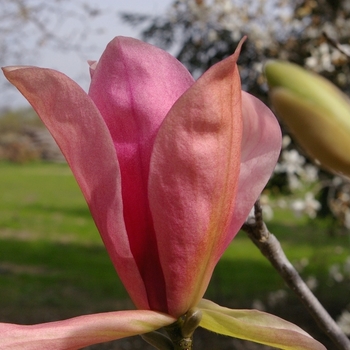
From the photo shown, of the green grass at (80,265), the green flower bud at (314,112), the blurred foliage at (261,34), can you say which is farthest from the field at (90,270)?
the green flower bud at (314,112)

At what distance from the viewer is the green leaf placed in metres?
0.33

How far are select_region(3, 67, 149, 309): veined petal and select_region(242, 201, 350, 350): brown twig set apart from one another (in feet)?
0.39

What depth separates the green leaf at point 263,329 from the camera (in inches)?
13.0

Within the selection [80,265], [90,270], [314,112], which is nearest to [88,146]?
[314,112]

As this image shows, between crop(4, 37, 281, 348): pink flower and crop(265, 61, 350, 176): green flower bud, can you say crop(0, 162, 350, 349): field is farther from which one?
crop(265, 61, 350, 176): green flower bud

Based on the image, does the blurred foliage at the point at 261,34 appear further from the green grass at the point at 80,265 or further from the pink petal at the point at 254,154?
the pink petal at the point at 254,154

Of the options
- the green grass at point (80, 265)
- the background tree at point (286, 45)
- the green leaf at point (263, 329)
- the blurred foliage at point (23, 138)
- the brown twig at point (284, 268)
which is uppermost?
the green leaf at point (263, 329)

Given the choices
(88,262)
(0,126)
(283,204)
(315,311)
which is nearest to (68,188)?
(0,126)

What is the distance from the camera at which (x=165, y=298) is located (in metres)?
0.36

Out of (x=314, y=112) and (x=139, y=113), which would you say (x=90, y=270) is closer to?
(x=139, y=113)

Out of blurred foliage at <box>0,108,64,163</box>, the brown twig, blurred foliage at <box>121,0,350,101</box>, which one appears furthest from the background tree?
blurred foliage at <box>0,108,64,163</box>

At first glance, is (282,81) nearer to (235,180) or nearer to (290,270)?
(235,180)

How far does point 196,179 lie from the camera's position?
1.11 ft

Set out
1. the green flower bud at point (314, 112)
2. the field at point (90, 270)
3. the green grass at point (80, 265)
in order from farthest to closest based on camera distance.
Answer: the green grass at point (80, 265), the field at point (90, 270), the green flower bud at point (314, 112)
